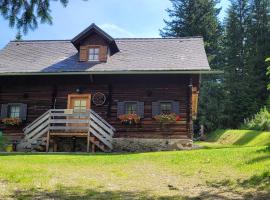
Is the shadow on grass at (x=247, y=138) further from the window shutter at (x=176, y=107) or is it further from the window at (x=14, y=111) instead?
the window at (x=14, y=111)

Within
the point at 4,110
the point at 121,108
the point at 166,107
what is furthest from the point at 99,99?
the point at 4,110

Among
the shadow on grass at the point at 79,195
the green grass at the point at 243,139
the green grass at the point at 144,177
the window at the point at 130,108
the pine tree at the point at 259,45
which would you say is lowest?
the shadow on grass at the point at 79,195

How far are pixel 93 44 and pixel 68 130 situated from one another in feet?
17.4

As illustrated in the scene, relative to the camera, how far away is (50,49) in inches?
1039

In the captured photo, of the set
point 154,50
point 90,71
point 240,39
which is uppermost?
point 240,39

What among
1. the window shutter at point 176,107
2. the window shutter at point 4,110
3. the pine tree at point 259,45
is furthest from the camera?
the pine tree at point 259,45

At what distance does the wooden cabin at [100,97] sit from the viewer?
21.6 metres

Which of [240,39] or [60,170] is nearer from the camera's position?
[60,170]

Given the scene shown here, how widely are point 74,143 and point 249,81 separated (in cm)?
2781

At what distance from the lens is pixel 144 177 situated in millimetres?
12227

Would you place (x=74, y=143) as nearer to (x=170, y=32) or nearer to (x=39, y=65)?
(x=39, y=65)

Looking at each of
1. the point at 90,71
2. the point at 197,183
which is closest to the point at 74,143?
the point at 90,71

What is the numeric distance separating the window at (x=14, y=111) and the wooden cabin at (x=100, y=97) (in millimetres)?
54

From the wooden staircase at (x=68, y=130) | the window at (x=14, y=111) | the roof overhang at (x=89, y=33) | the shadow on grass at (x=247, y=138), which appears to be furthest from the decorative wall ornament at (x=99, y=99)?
the shadow on grass at (x=247, y=138)
